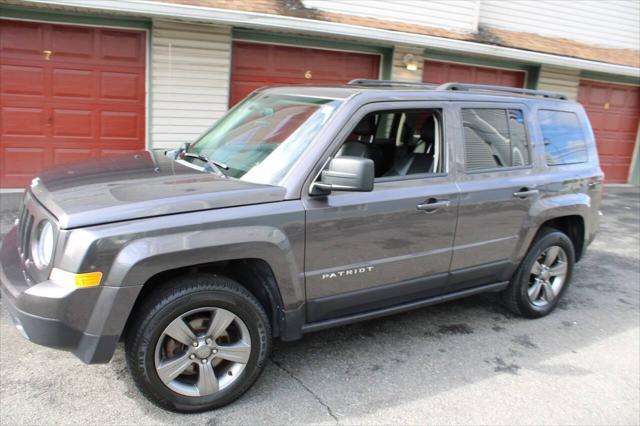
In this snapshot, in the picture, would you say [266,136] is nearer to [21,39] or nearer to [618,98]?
[21,39]

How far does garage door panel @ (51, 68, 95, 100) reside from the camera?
780cm

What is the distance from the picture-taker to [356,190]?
319cm

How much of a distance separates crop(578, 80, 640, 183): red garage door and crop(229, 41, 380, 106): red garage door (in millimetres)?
6103

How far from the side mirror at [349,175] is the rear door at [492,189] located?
107 centimetres

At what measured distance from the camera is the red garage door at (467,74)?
34.9 feet

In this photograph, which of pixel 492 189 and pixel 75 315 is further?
pixel 492 189

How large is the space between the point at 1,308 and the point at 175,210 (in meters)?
2.33

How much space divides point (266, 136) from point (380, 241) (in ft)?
3.38

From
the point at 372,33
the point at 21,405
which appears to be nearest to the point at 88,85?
the point at 372,33

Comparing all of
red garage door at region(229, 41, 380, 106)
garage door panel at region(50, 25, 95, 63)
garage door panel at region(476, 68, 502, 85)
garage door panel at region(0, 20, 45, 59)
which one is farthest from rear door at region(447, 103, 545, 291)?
garage door panel at region(476, 68, 502, 85)

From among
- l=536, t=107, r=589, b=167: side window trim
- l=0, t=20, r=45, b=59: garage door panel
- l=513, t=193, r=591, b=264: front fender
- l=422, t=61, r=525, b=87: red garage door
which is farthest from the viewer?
l=422, t=61, r=525, b=87: red garage door

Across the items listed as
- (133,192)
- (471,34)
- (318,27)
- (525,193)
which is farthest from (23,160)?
(471,34)

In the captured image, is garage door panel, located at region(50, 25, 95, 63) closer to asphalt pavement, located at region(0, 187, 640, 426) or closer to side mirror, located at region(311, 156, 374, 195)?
asphalt pavement, located at region(0, 187, 640, 426)

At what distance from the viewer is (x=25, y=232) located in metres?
3.14
